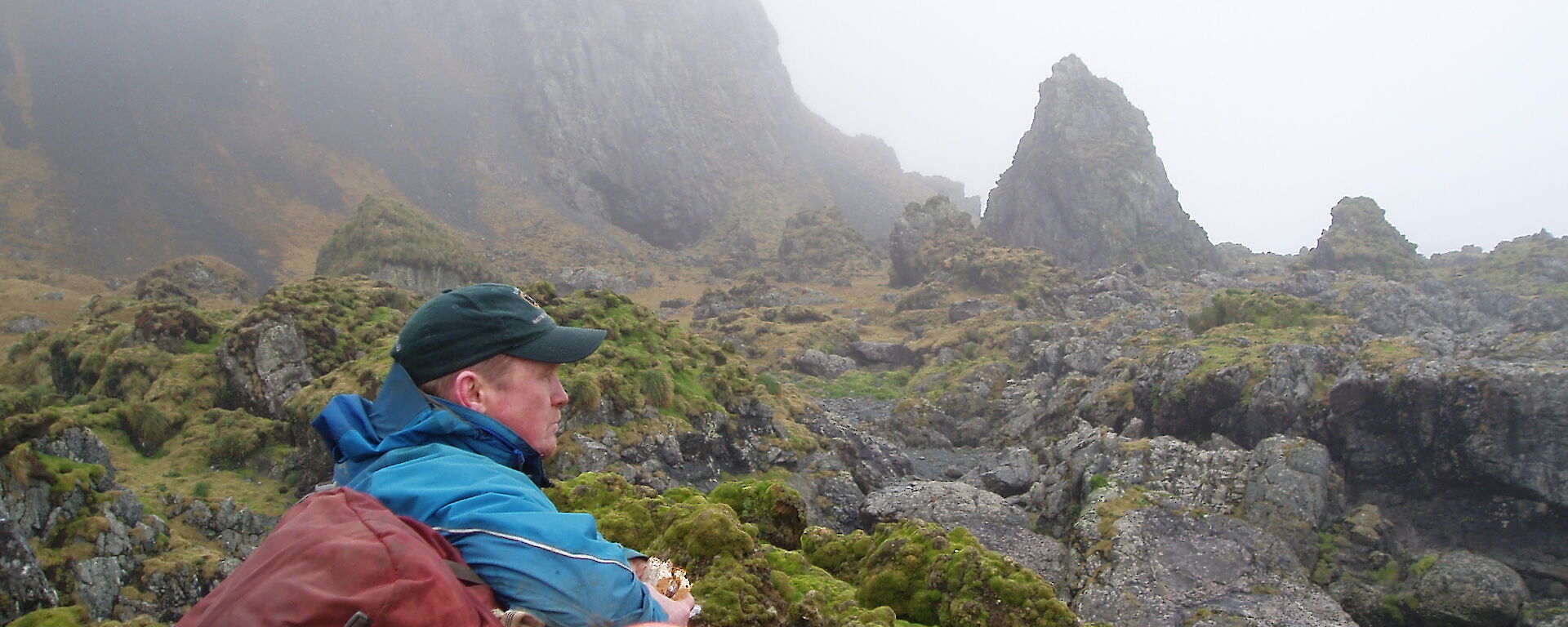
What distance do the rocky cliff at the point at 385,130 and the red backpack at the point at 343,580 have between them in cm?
5649

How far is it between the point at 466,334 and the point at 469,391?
182 mm

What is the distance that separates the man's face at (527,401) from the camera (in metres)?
2.56

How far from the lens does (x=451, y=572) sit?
1776mm

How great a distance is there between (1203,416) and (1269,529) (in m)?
6.08

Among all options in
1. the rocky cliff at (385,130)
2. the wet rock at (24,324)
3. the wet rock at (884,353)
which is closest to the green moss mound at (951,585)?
the wet rock at (884,353)

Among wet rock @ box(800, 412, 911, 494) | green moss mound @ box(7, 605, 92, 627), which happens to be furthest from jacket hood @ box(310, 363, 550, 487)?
wet rock @ box(800, 412, 911, 494)

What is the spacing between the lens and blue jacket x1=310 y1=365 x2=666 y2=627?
76.8 inches

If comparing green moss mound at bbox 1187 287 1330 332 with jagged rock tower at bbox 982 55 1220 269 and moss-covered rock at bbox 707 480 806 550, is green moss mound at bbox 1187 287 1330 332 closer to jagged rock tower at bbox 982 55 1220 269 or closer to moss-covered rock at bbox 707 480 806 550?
moss-covered rock at bbox 707 480 806 550

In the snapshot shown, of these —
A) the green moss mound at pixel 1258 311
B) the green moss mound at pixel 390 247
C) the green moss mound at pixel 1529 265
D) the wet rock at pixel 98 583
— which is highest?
the green moss mound at pixel 1529 265

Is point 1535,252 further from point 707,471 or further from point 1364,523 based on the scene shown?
point 707,471

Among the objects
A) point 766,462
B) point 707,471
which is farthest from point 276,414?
point 766,462

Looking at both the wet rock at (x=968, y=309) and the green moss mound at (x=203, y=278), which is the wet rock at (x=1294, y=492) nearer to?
the wet rock at (x=968, y=309)

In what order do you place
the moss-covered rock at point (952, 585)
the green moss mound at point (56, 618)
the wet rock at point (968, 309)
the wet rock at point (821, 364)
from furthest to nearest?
the wet rock at point (968, 309)
the wet rock at point (821, 364)
the moss-covered rock at point (952, 585)
the green moss mound at point (56, 618)

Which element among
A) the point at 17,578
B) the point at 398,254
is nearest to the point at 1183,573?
the point at 17,578
